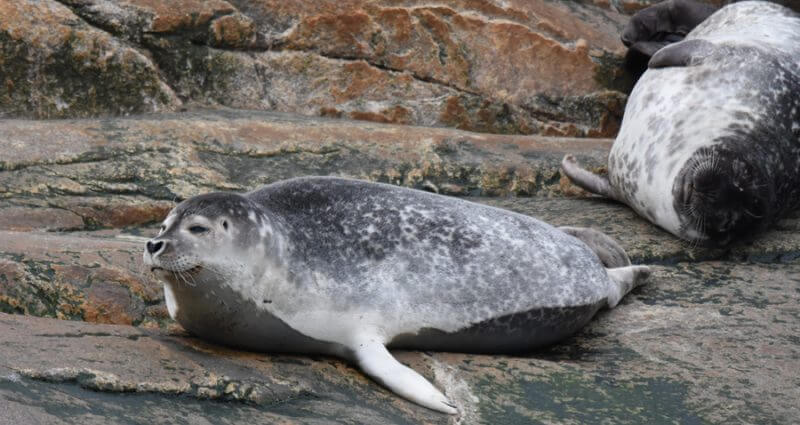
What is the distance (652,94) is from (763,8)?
161 centimetres

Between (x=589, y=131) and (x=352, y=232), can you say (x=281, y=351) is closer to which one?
(x=352, y=232)

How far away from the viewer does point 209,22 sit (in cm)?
761

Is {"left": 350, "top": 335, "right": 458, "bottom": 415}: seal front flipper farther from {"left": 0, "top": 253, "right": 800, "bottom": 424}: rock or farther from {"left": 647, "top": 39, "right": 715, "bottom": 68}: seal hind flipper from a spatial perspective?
{"left": 647, "top": 39, "right": 715, "bottom": 68}: seal hind flipper

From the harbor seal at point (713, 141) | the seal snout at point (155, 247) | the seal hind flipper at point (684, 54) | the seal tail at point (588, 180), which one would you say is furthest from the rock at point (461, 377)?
the seal hind flipper at point (684, 54)

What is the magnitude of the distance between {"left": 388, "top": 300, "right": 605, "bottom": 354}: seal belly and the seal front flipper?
181 millimetres

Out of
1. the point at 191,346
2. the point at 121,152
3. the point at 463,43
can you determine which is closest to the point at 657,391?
the point at 191,346

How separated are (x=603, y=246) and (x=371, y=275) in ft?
5.50

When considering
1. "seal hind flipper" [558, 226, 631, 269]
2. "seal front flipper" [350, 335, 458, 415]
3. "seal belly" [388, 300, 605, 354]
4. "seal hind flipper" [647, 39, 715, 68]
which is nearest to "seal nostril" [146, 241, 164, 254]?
"seal front flipper" [350, 335, 458, 415]

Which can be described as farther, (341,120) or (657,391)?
(341,120)

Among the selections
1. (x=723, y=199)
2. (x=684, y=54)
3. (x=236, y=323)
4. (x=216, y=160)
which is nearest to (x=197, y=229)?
(x=236, y=323)

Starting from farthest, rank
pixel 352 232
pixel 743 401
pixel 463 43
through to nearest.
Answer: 1. pixel 463 43
2. pixel 352 232
3. pixel 743 401

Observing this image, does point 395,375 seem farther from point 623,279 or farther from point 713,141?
point 713,141

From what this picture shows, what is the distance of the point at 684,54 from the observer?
7.39m

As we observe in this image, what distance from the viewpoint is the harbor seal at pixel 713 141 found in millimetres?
6348
